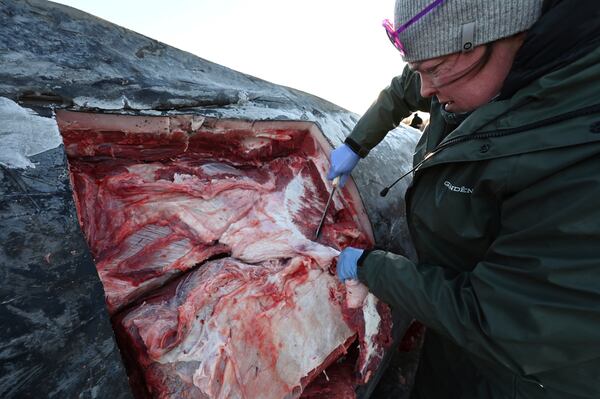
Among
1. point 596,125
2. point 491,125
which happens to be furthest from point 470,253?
point 596,125

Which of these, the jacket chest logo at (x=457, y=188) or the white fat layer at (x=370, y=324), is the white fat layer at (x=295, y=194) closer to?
the white fat layer at (x=370, y=324)

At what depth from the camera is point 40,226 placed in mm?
951

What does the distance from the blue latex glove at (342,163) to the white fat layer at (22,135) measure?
1303mm

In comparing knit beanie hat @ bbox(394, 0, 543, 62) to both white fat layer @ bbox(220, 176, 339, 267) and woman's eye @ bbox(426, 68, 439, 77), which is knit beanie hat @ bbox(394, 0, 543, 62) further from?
white fat layer @ bbox(220, 176, 339, 267)

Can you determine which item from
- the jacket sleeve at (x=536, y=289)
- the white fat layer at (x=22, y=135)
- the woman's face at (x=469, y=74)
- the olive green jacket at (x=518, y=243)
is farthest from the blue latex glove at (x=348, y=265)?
the white fat layer at (x=22, y=135)

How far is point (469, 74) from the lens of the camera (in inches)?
52.6

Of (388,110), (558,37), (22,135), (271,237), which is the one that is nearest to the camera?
(22,135)

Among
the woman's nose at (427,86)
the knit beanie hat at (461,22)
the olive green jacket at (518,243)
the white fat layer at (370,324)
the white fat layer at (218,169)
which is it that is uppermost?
the white fat layer at (218,169)

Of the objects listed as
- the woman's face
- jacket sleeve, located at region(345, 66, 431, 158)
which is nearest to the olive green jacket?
the woman's face

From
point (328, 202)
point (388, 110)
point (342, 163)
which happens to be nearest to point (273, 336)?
point (328, 202)

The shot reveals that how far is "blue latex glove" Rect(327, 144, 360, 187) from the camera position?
78.5 inches

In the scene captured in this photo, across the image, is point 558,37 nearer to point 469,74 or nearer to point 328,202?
point 469,74

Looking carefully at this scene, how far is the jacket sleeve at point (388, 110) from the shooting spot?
2.21m

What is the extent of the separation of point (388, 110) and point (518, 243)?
1337 mm
